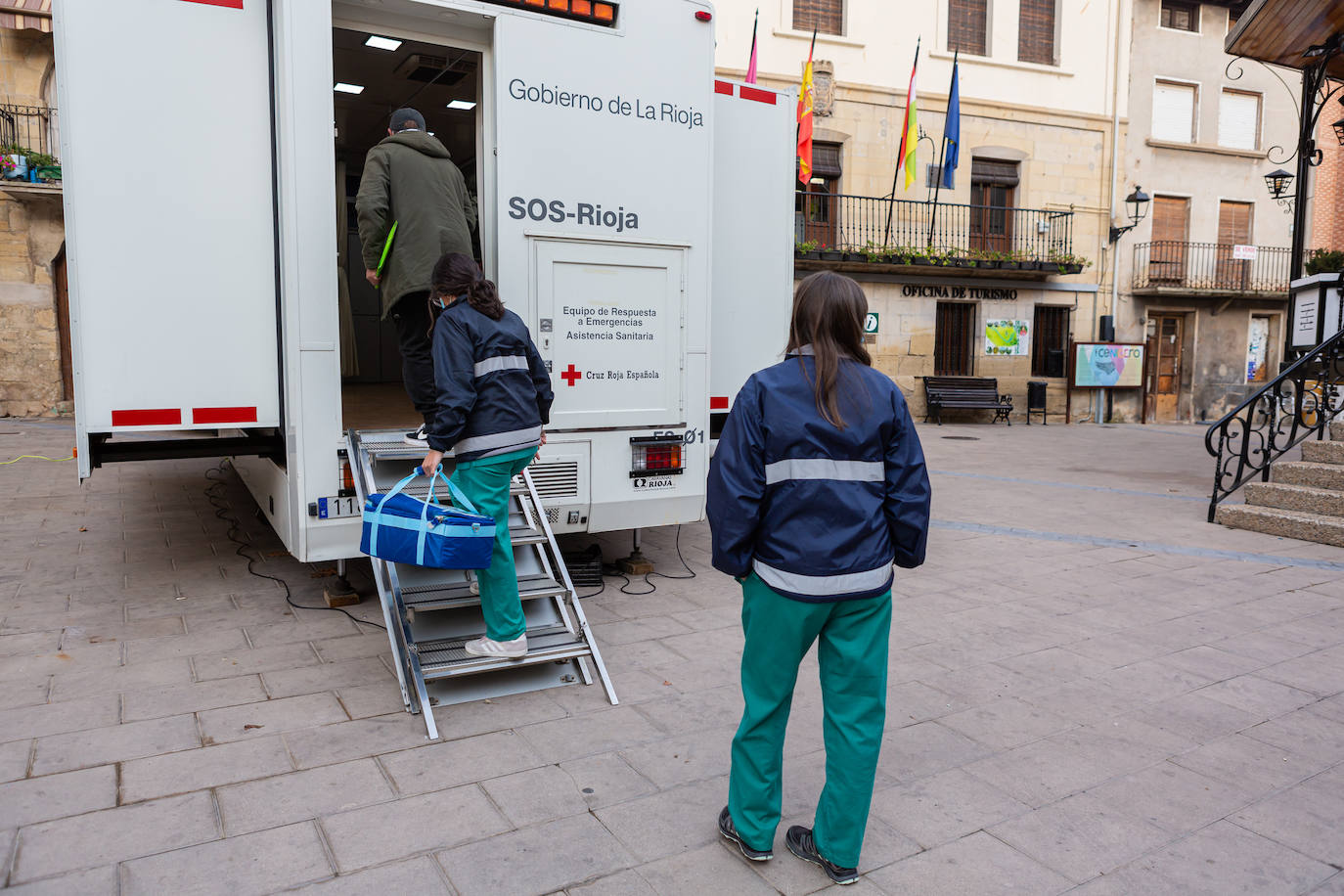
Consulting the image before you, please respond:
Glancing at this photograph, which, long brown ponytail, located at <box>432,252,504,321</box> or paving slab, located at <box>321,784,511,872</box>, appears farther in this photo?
long brown ponytail, located at <box>432,252,504,321</box>

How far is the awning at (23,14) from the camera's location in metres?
15.4

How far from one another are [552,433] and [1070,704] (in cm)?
285

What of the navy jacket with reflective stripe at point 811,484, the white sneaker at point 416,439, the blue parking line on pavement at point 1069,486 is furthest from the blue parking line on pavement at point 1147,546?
the navy jacket with reflective stripe at point 811,484

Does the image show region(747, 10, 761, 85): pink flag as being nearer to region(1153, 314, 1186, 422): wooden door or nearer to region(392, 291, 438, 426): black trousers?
region(1153, 314, 1186, 422): wooden door

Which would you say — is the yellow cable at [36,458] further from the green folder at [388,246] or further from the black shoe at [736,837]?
the black shoe at [736,837]

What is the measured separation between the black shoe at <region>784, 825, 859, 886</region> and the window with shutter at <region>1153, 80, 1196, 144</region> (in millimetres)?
23881

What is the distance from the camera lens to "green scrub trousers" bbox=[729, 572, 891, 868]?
103 inches

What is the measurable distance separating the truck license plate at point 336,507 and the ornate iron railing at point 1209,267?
2217 cm

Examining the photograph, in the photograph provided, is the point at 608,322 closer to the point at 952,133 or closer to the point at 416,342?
the point at 416,342

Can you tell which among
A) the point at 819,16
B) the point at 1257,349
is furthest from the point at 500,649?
the point at 1257,349

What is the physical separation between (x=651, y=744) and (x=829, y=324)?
1.82 metres

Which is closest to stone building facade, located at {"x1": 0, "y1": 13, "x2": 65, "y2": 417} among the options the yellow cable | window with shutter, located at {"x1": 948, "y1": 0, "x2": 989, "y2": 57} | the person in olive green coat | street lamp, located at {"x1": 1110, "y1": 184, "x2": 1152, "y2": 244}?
the yellow cable

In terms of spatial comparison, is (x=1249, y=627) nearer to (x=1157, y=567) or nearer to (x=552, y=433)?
(x=1157, y=567)

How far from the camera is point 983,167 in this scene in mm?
21141
